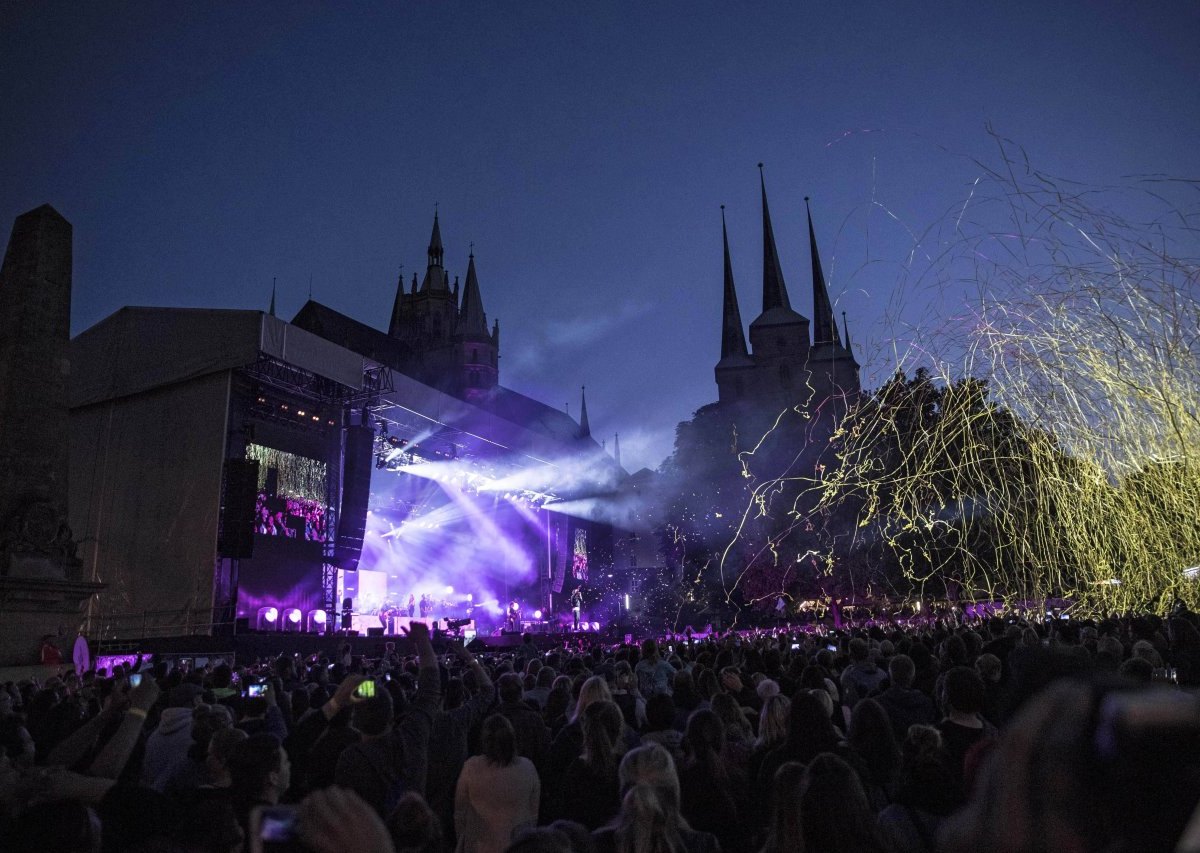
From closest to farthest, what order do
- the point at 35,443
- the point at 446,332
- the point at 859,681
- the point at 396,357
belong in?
the point at 859,681, the point at 35,443, the point at 396,357, the point at 446,332

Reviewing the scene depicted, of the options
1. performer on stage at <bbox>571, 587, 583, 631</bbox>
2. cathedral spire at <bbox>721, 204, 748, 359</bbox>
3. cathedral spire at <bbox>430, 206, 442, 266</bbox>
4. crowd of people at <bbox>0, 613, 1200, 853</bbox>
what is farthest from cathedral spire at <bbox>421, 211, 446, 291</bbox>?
crowd of people at <bbox>0, 613, 1200, 853</bbox>

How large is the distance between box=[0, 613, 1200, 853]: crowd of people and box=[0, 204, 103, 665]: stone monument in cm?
994

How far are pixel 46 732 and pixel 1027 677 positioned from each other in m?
5.60

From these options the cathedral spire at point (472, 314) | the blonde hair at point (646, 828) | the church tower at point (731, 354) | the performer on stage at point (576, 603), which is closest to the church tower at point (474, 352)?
the cathedral spire at point (472, 314)

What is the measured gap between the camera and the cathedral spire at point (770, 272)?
193 ft

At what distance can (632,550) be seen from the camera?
60.0 meters

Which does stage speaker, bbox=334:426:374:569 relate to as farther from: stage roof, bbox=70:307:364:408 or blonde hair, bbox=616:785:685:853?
blonde hair, bbox=616:785:685:853

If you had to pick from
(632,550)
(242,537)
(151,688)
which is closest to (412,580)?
(242,537)

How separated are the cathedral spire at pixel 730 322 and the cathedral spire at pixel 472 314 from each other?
17.2 meters

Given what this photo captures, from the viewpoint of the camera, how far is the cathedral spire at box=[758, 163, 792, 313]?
2317 inches

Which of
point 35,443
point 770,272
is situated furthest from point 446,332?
point 35,443

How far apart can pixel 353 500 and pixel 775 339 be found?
38.4 meters

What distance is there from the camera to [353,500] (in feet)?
79.5

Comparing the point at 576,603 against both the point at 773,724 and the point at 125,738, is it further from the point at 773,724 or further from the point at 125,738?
the point at 125,738
